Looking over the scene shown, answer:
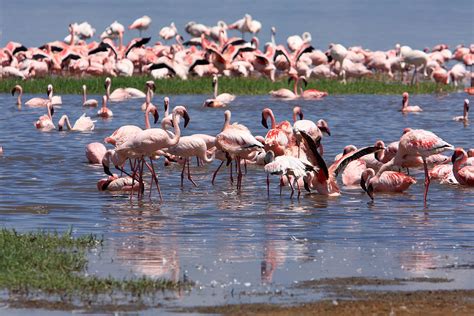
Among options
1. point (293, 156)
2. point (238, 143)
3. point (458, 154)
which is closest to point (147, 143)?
point (238, 143)

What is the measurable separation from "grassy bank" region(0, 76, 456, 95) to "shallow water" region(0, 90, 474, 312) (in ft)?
34.0

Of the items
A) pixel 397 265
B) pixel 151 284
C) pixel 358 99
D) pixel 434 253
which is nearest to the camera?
pixel 151 284

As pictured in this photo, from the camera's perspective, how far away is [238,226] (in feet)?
33.6

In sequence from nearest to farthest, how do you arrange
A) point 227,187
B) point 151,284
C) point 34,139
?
point 151,284
point 227,187
point 34,139

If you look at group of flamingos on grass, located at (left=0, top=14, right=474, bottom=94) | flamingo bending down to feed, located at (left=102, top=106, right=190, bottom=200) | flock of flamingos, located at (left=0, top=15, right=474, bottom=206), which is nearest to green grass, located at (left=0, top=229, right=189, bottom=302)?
flamingo bending down to feed, located at (left=102, top=106, right=190, bottom=200)

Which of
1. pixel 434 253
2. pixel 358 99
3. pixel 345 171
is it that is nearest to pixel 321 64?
pixel 358 99

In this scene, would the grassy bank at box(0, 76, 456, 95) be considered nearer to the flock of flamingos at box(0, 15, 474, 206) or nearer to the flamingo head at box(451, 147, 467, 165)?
the flock of flamingos at box(0, 15, 474, 206)

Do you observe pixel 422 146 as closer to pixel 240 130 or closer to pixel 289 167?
pixel 289 167

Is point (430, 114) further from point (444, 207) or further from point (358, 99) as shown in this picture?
point (444, 207)

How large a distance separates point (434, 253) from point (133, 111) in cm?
1665

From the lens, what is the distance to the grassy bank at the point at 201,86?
28891 mm

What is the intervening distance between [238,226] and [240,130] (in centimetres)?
331

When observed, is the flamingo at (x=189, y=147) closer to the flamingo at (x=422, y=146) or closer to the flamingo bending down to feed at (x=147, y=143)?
the flamingo bending down to feed at (x=147, y=143)

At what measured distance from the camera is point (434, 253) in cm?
870
